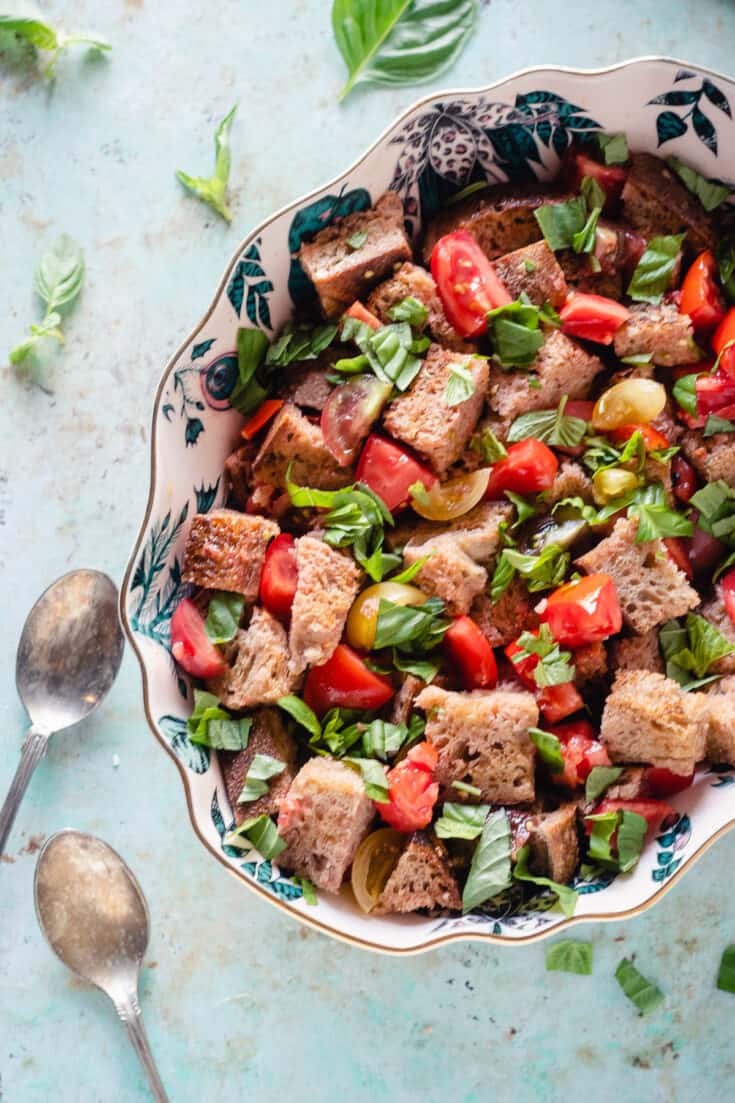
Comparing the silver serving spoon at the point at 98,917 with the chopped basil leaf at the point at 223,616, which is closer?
the chopped basil leaf at the point at 223,616

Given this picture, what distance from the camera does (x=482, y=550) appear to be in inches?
102

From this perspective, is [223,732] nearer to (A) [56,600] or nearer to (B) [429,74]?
(A) [56,600]

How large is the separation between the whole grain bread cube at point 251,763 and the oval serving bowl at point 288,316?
0.11ft

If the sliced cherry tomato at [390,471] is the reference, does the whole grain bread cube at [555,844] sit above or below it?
below

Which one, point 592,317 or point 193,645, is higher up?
point 592,317

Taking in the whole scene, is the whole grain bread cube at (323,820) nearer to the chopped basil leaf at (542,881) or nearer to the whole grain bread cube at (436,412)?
the chopped basil leaf at (542,881)

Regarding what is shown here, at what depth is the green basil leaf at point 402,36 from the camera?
3020mm

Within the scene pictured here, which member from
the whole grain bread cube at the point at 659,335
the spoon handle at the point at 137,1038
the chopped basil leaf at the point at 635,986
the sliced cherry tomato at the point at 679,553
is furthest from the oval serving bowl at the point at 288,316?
the spoon handle at the point at 137,1038

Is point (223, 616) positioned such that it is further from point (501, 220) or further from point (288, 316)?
point (501, 220)

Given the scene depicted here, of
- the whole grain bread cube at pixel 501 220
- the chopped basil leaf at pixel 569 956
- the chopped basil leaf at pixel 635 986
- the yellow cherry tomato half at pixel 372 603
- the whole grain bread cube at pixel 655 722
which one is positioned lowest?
the chopped basil leaf at pixel 635 986

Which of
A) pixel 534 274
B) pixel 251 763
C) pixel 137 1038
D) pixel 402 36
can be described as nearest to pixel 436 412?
pixel 534 274

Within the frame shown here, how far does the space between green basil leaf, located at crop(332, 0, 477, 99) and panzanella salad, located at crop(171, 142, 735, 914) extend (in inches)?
25.0

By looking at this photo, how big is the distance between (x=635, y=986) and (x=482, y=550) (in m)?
1.41

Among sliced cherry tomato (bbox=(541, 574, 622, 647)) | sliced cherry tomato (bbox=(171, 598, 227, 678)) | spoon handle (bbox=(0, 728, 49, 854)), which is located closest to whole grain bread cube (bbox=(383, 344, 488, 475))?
sliced cherry tomato (bbox=(541, 574, 622, 647))
